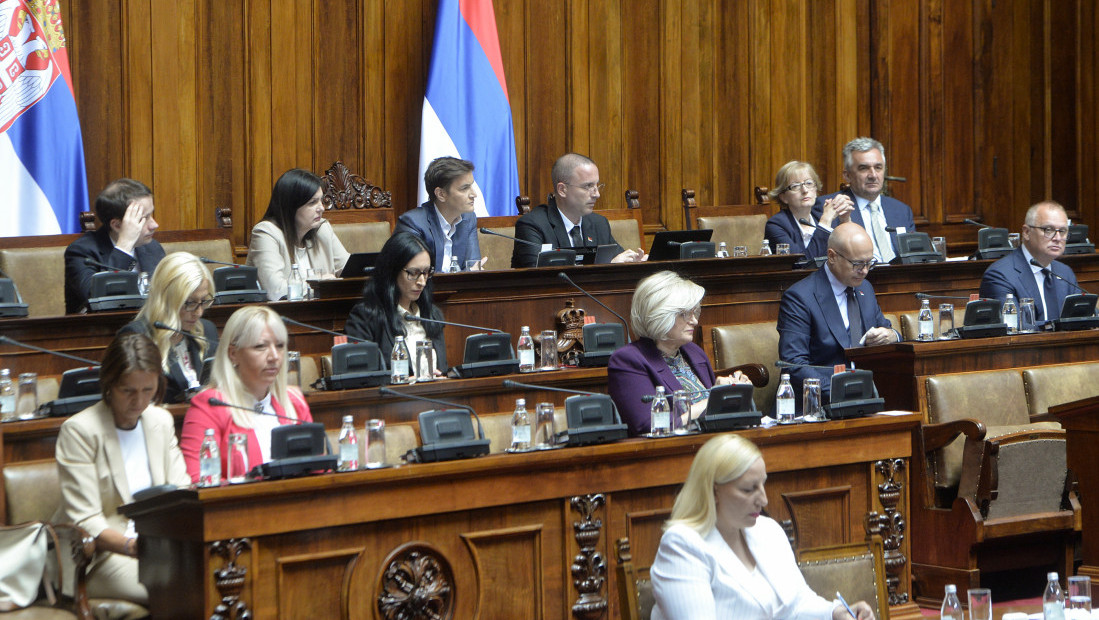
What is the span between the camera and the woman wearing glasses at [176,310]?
4.09 meters

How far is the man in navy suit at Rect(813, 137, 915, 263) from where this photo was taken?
6.84 meters

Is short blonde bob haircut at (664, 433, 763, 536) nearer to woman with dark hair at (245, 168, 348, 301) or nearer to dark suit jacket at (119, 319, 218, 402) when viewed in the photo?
dark suit jacket at (119, 319, 218, 402)

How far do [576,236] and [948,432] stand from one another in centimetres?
243

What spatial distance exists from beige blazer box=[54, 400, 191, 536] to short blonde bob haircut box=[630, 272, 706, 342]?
54.8 inches

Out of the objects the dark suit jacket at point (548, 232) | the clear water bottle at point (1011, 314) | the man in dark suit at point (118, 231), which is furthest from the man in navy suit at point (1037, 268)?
the man in dark suit at point (118, 231)

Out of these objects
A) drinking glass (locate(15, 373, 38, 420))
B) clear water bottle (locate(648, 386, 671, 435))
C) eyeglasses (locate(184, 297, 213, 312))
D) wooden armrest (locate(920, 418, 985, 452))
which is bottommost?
wooden armrest (locate(920, 418, 985, 452))

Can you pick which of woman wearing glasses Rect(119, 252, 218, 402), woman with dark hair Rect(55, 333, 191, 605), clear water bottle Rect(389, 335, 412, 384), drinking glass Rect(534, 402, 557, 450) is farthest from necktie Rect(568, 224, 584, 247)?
Answer: woman with dark hair Rect(55, 333, 191, 605)

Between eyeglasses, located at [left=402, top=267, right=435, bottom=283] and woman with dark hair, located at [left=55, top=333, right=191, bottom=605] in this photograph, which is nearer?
woman with dark hair, located at [left=55, top=333, right=191, bottom=605]

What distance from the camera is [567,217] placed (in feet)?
21.2

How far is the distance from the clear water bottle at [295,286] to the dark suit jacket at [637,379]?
163 centimetres

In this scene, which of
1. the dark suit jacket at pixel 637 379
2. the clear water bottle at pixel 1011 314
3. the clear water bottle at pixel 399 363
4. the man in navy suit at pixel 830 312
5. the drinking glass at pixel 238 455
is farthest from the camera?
the clear water bottle at pixel 1011 314

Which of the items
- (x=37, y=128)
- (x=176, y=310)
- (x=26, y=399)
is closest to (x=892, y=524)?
(x=176, y=310)

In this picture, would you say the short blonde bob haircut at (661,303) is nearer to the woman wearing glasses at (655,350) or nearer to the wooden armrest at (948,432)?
the woman wearing glasses at (655,350)

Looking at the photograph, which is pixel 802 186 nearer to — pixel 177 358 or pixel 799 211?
pixel 799 211
